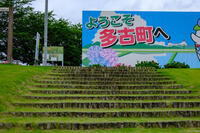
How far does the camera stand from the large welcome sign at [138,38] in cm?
2003

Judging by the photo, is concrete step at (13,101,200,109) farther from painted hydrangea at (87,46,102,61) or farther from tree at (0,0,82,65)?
tree at (0,0,82,65)

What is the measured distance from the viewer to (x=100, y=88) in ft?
30.8

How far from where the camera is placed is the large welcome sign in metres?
20.0

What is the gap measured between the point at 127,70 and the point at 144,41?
28.8 ft

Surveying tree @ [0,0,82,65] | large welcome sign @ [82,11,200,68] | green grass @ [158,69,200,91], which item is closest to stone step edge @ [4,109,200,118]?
green grass @ [158,69,200,91]

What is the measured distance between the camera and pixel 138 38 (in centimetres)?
2009

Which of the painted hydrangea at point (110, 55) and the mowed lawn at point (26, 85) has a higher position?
the painted hydrangea at point (110, 55)

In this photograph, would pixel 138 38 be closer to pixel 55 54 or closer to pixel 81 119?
pixel 55 54

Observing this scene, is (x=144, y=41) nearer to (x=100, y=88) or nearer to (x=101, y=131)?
(x=100, y=88)

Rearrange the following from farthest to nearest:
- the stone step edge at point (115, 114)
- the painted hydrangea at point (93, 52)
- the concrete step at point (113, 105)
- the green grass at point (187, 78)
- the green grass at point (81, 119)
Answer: the painted hydrangea at point (93, 52) → the green grass at point (187, 78) → the concrete step at point (113, 105) → the stone step edge at point (115, 114) → the green grass at point (81, 119)

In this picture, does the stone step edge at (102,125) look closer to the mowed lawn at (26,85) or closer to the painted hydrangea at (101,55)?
the mowed lawn at (26,85)

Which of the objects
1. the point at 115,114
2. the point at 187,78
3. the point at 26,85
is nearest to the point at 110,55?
the point at 187,78

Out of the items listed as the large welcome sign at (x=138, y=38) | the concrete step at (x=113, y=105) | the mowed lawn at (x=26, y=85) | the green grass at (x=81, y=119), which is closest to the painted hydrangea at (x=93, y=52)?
the large welcome sign at (x=138, y=38)

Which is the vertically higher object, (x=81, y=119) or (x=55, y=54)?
(x=55, y=54)
